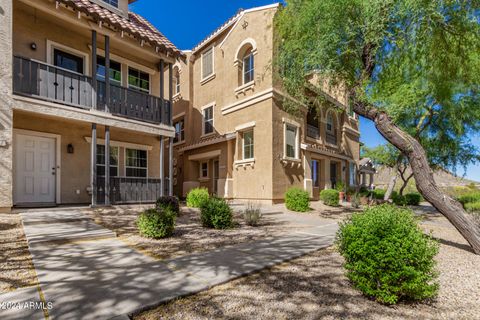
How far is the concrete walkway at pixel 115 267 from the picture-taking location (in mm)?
2900

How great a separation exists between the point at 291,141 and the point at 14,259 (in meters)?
12.8

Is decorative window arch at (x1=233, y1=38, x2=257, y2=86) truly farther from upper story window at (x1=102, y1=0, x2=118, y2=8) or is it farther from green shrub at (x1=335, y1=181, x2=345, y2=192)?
green shrub at (x1=335, y1=181, x2=345, y2=192)

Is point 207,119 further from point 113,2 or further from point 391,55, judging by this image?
point 391,55

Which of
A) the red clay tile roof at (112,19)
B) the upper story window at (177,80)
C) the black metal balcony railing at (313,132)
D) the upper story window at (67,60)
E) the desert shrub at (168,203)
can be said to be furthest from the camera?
the upper story window at (177,80)

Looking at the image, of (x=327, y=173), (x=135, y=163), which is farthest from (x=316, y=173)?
(x=135, y=163)

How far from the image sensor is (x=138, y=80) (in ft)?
A: 40.6

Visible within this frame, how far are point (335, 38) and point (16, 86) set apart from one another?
32.4 feet

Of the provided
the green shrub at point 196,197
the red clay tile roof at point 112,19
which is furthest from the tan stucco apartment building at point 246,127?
the green shrub at point 196,197

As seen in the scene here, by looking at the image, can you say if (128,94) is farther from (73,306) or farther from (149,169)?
(73,306)

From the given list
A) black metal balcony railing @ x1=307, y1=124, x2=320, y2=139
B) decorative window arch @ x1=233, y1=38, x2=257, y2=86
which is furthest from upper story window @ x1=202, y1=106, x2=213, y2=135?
black metal balcony railing @ x1=307, y1=124, x2=320, y2=139

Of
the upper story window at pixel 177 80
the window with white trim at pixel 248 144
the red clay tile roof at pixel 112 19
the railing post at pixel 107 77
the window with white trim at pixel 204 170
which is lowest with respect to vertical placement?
the window with white trim at pixel 204 170

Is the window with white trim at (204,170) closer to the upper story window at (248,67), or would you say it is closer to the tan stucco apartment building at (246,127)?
the tan stucco apartment building at (246,127)

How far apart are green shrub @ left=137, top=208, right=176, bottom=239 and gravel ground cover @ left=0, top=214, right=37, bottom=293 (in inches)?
84.5

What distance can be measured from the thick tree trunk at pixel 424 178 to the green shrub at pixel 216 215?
5.04 meters
